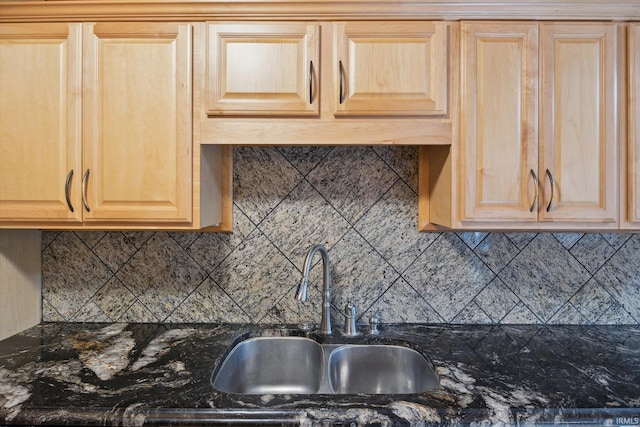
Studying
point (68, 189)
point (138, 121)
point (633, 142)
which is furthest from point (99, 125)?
point (633, 142)

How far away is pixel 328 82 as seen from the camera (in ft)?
4.60

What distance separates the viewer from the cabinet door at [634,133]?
1.38m

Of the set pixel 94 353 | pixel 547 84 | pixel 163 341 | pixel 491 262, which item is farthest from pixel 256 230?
pixel 547 84

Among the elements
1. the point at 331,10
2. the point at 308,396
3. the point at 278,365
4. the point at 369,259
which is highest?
the point at 331,10

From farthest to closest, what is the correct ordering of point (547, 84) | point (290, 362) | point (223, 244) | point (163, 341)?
point (223, 244)
point (290, 362)
point (163, 341)
point (547, 84)

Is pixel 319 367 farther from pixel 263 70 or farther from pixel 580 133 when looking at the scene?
pixel 580 133

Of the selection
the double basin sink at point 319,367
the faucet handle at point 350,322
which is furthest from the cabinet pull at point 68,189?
the faucet handle at point 350,322

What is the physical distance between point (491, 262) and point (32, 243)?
2.02 meters

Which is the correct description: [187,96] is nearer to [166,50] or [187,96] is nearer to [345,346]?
[166,50]

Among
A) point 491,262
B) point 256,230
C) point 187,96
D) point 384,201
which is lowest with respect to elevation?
point 491,262

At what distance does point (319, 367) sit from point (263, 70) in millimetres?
1163

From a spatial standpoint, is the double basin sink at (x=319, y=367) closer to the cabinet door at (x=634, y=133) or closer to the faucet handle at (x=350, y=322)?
the faucet handle at (x=350, y=322)

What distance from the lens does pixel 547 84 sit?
4.53ft

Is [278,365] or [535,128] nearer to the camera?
[535,128]
